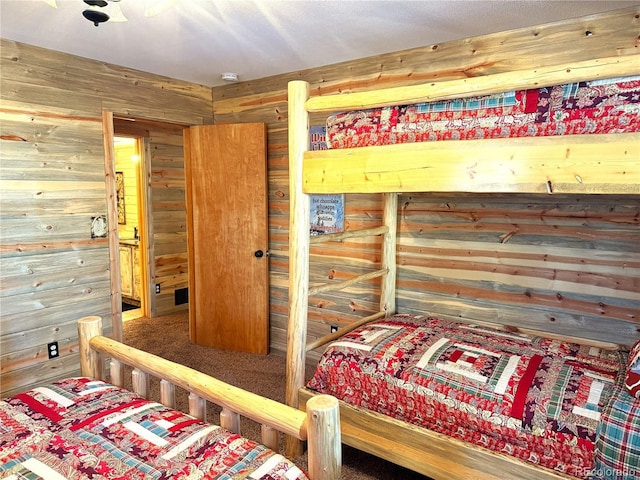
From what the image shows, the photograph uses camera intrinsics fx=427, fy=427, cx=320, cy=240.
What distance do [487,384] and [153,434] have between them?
124 centimetres

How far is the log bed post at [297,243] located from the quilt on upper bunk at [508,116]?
0.19 meters

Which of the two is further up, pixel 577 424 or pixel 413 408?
pixel 577 424

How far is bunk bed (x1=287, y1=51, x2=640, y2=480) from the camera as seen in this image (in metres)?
1.37

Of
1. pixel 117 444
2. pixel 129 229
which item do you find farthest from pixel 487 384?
pixel 129 229

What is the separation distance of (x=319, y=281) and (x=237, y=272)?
74cm

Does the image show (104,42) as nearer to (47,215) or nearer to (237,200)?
(47,215)

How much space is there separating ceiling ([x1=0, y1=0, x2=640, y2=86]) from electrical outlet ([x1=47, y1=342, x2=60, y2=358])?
196cm

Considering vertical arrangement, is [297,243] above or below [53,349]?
above

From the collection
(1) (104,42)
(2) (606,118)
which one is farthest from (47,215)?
(2) (606,118)

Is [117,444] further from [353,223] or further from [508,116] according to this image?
[353,223]

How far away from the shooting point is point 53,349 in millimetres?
2895

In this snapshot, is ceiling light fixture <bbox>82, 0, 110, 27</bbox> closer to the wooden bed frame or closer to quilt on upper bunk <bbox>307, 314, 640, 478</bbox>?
the wooden bed frame

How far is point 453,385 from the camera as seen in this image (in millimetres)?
1749

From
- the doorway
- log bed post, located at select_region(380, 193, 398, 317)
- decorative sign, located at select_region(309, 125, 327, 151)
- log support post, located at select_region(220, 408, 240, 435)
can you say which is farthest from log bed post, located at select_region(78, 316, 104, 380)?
the doorway
